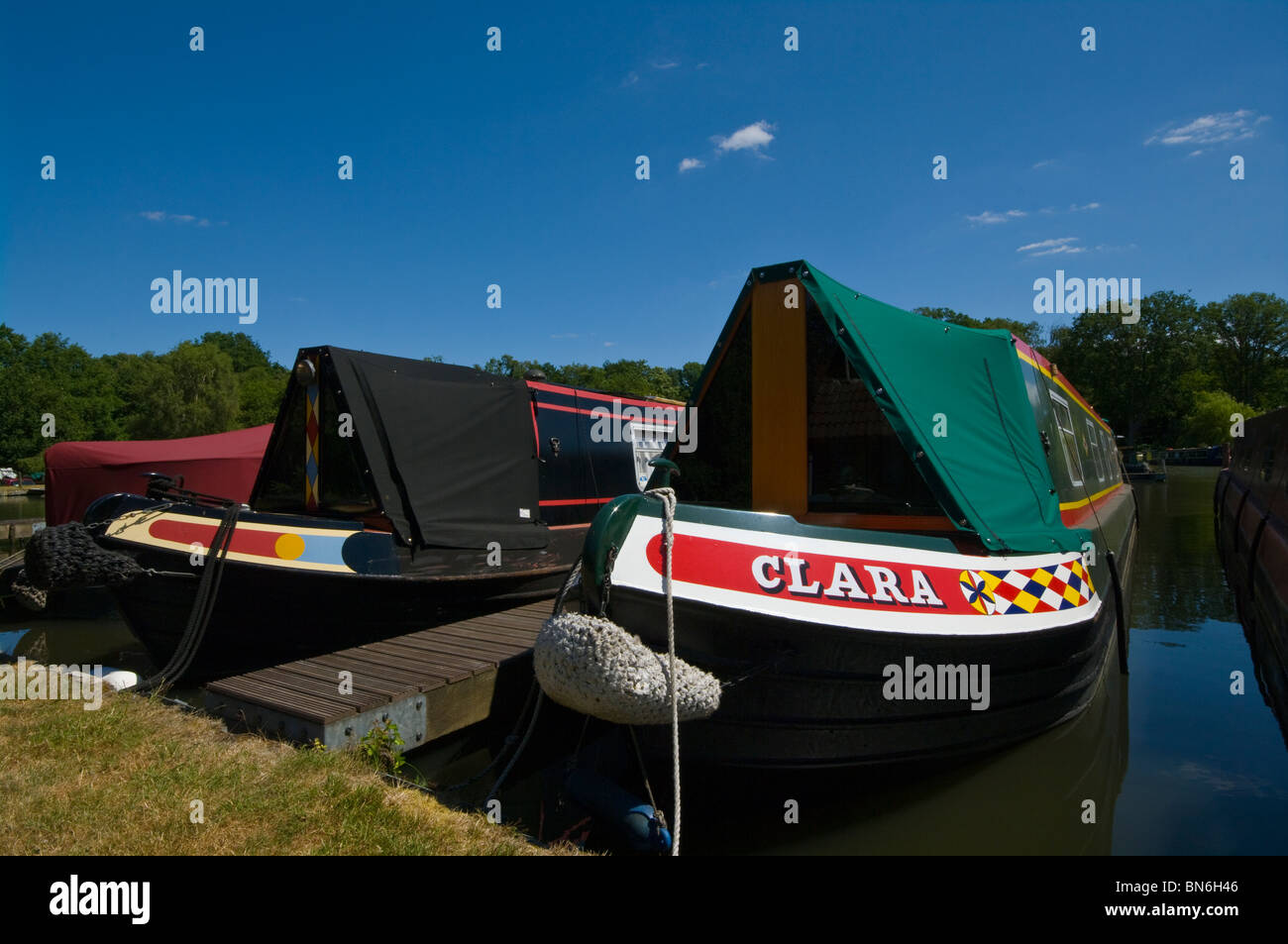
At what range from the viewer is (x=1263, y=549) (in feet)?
26.3

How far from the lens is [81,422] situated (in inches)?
1868

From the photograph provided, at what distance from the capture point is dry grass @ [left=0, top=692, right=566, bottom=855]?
114 inches

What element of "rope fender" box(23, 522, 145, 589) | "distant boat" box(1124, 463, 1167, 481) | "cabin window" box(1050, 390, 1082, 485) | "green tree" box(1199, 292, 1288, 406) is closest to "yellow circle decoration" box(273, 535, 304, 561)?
"rope fender" box(23, 522, 145, 589)

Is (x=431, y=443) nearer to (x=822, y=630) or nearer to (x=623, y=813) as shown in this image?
(x=623, y=813)

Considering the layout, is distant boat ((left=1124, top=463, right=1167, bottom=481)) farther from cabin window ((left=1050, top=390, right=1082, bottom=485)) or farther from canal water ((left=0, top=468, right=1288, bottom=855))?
canal water ((left=0, top=468, right=1288, bottom=855))

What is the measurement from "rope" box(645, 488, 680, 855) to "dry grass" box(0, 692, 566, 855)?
61cm

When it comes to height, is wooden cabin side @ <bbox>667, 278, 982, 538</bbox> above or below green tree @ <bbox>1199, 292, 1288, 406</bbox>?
below

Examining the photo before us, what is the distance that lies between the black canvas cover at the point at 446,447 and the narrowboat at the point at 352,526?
14 millimetres

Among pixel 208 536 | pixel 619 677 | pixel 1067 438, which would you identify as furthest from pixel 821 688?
pixel 1067 438

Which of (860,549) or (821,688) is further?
(860,549)

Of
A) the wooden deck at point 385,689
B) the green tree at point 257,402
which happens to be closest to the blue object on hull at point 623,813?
the wooden deck at point 385,689

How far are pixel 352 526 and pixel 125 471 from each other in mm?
6737
